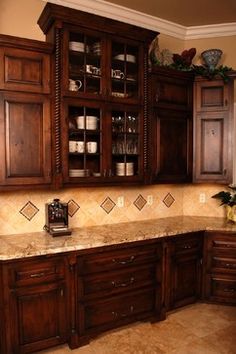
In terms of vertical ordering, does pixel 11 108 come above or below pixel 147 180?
above

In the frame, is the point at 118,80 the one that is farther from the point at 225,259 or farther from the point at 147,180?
the point at 225,259

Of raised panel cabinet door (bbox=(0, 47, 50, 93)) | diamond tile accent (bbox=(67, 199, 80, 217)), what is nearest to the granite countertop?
diamond tile accent (bbox=(67, 199, 80, 217))

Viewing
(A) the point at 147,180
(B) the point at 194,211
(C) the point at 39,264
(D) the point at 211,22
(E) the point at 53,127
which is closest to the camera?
(C) the point at 39,264

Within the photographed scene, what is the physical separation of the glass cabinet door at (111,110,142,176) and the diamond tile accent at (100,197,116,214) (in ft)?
1.40

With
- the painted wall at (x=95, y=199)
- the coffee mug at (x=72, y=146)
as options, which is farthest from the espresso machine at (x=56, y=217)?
the coffee mug at (x=72, y=146)

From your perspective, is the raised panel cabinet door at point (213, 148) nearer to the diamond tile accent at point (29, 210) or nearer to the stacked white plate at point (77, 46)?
the stacked white plate at point (77, 46)

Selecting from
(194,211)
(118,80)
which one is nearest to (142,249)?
(194,211)

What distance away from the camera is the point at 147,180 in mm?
2885

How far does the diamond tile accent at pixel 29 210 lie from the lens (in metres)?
2.61

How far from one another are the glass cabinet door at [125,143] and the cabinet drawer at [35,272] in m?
0.99

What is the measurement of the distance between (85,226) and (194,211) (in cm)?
148

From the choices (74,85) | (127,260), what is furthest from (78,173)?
(127,260)

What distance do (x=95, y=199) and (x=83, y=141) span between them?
0.70 meters

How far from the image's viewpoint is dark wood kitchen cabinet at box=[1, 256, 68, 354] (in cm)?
206
